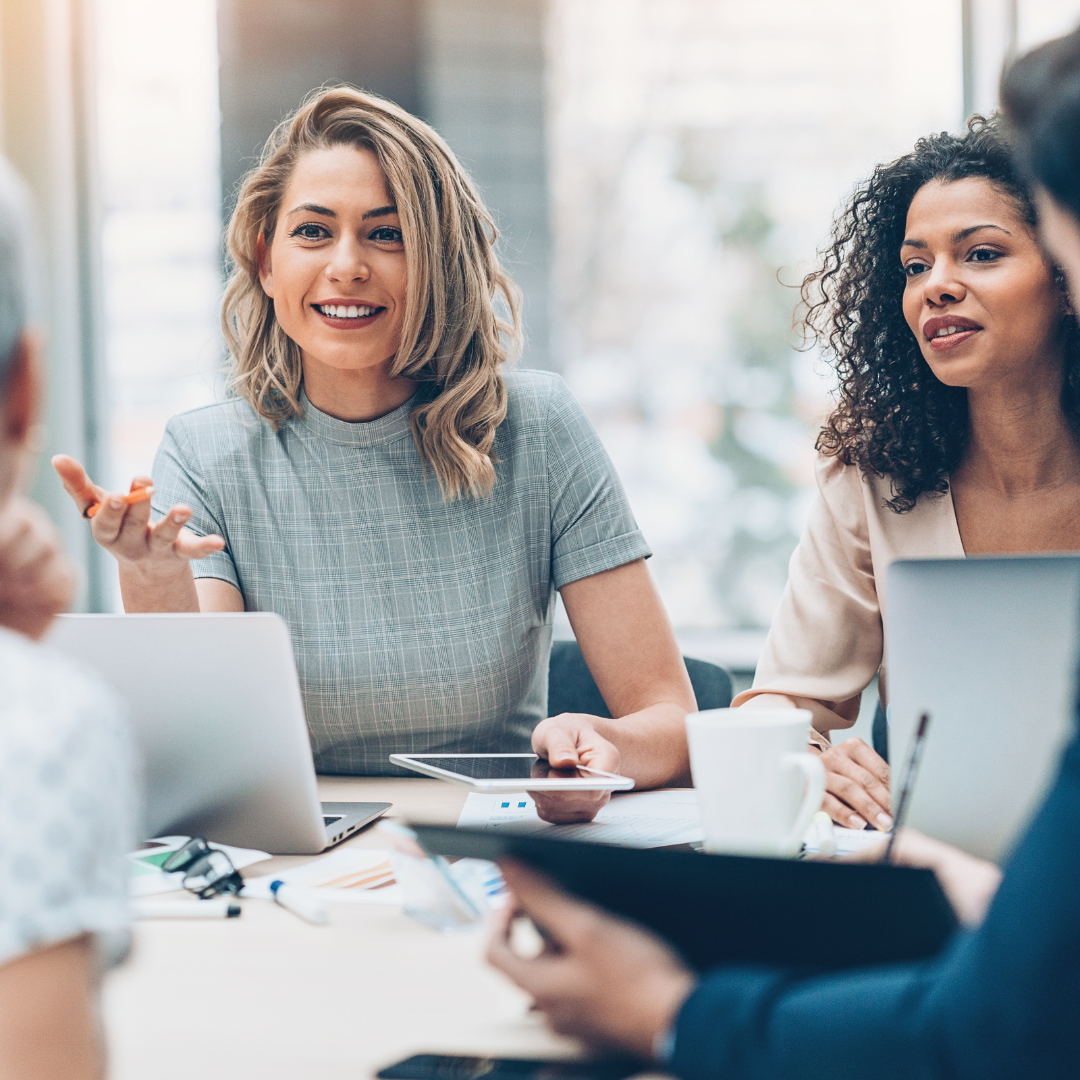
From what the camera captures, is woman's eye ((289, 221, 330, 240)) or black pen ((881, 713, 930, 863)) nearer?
black pen ((881, 713, 930, 863))

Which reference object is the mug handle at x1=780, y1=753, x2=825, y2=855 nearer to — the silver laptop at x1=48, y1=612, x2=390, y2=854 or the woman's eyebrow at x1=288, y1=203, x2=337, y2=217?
the silver laptop at x1=48, y1=612, x2=390, y2=854

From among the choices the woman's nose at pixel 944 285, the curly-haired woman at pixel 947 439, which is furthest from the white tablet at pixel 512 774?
the woman's nose at pixel 944 285

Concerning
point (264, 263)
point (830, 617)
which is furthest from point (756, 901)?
point (264, 263)

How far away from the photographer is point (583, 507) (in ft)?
5.70

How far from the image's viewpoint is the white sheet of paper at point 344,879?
978 mm

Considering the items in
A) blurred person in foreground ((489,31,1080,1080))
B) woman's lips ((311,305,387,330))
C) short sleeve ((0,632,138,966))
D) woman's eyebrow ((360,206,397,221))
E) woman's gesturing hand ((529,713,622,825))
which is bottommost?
woman's gesturing hand ((529,713,622,825))

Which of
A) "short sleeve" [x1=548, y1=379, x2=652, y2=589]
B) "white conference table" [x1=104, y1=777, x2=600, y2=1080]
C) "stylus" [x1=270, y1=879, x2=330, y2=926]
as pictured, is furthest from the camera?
"short sleeve" [x1=548, y1=379, x2=652, y2=589]

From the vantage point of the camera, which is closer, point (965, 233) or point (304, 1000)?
point (304, 1000)

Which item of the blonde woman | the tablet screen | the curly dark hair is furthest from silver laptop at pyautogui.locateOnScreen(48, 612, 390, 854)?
the curly dark hair

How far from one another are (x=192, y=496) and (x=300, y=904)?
93 centimetres

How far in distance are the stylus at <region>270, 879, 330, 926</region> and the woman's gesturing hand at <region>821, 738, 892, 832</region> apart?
0.56 metres

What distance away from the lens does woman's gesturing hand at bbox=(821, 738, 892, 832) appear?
1166 mm

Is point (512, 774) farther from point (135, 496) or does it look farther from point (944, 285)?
point (944, 285)

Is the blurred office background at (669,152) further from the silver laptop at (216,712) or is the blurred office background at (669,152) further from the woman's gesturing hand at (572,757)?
the silver laptop at (216,712)
